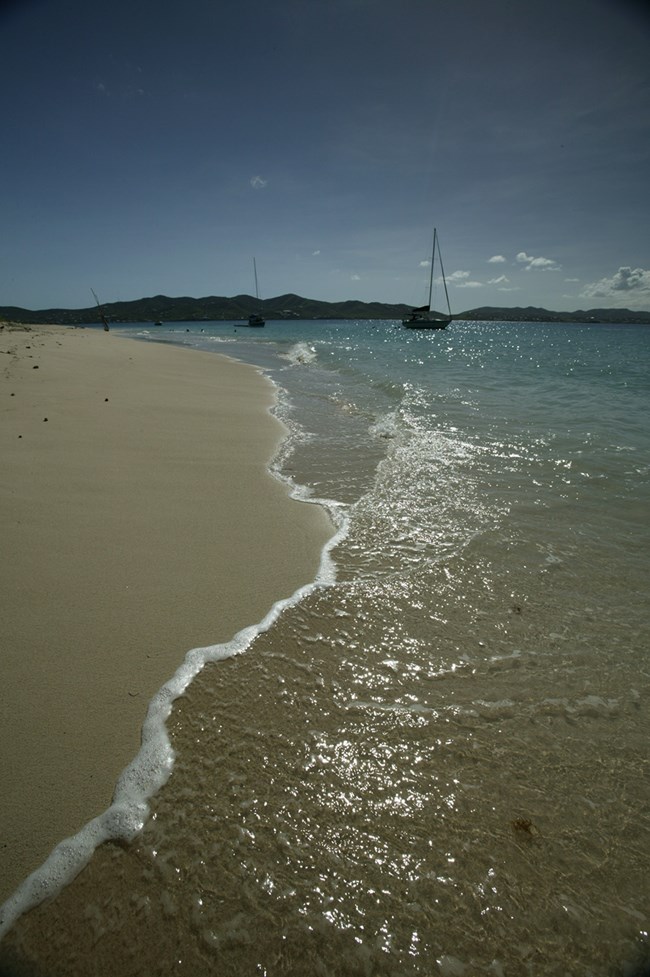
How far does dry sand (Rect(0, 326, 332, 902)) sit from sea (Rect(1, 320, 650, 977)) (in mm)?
165

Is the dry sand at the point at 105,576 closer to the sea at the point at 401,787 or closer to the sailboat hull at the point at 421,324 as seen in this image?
the sea at the point at 401,787

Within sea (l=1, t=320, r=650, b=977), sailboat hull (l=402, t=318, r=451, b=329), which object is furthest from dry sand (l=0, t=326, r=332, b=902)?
sailboat hull (l=402, t=318, r=451, b=329)

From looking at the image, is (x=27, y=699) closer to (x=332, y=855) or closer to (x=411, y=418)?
(x=332, y=855)

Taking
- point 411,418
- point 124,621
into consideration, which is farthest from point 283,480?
point 411,418

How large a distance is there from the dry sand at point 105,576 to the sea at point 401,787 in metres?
0.17

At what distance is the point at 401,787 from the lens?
1.85m

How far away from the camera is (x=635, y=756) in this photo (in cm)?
206

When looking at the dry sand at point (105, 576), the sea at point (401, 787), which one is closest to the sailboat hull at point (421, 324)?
the dry sand at point (105, 576)

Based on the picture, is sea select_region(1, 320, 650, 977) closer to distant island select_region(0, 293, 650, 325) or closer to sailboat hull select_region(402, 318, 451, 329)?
sailboat hull select_region(402, 318, 451, 329)

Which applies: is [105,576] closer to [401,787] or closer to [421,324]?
[401,787]

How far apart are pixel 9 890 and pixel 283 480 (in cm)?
407

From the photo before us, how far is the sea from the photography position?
4.62 feet

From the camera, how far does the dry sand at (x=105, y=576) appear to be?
1.88m

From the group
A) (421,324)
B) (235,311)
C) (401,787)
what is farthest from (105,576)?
(235,311)
